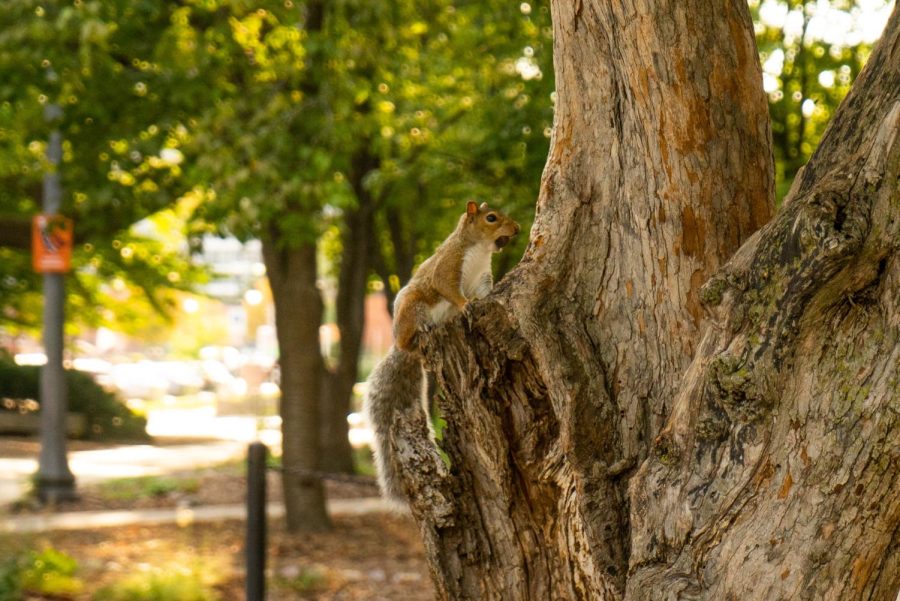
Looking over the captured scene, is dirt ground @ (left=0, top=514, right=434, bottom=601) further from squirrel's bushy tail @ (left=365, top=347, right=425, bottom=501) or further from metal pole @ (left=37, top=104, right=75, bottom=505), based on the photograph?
squirrel's bushy tail @ (left=365, top=347, right=425, bottom=501)

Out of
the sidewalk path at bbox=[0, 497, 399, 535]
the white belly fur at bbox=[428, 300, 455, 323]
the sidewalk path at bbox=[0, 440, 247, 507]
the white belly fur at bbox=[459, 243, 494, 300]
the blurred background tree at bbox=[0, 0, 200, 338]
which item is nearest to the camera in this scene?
the white belly fur at bbox=[428, 300, 455, 323]

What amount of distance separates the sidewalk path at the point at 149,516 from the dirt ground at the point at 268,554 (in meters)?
0.27

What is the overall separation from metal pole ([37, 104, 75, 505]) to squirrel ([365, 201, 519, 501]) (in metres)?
8.73

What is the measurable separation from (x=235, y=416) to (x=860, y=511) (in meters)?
28.9

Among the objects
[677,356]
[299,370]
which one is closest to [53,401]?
[299,370]

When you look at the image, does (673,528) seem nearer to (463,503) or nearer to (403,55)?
(463,503)

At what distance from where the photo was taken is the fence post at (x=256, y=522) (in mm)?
5918

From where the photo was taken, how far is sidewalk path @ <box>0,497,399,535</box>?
11.2 metres

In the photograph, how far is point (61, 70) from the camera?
339 inches

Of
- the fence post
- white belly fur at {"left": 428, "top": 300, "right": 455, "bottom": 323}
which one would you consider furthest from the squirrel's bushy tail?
the fence post

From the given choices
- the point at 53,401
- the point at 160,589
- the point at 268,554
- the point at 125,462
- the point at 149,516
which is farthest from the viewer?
the point at 125,462

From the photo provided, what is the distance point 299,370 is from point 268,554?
173 centimetres

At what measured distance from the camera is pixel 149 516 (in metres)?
11.9

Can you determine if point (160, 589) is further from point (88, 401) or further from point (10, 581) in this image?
point (88, 401)
